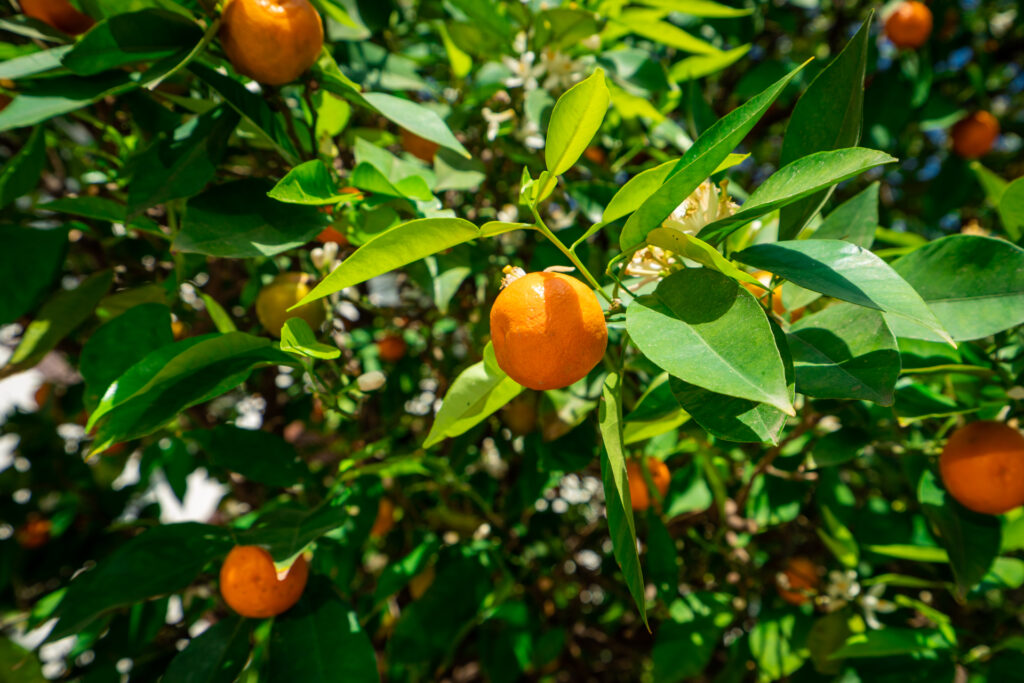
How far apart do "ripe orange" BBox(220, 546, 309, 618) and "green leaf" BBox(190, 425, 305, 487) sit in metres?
0.12

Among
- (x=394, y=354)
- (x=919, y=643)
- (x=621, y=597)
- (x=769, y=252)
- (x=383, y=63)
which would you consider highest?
(x=769, y=252)

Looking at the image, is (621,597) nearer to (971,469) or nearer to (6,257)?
(971,469)

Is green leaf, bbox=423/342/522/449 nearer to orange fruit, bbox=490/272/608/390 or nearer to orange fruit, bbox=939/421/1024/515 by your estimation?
orange fruit, bbox=490/272/608/390

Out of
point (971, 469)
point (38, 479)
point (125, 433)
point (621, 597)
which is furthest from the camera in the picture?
point (38, 479)

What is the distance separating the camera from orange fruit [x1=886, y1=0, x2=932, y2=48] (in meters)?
1.46

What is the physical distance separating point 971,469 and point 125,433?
935 millimetres

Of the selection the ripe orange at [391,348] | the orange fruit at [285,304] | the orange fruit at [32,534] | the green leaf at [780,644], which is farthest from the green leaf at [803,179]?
the orange fruit at [32,534]

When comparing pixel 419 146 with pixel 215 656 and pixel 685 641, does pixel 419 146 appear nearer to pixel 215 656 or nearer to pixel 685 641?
pixel 215 656

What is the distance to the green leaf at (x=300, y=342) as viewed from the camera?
0.63 metres

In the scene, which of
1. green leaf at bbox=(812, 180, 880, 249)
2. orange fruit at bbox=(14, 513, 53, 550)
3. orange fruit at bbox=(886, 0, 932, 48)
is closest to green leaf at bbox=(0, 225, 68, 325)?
green leaf at bbox=(812, 180, 880, 249)

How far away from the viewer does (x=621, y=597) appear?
1.42 meters

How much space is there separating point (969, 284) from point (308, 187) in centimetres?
67

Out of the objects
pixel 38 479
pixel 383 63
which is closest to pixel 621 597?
pixel 383 63

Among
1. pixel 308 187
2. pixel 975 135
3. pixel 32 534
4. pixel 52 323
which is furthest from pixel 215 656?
pixel 975 135
